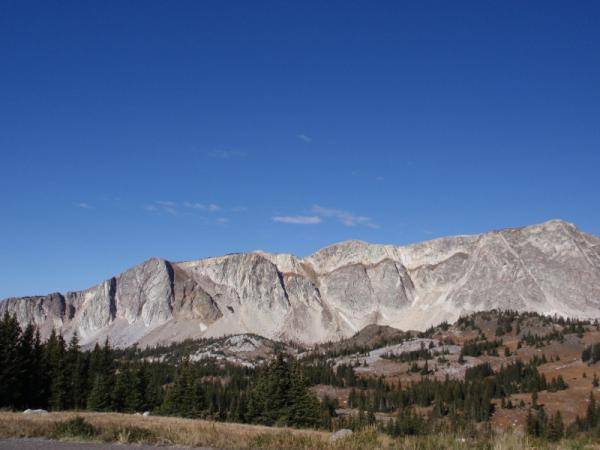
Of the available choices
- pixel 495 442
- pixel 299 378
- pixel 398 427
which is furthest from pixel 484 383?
pixel 495 442

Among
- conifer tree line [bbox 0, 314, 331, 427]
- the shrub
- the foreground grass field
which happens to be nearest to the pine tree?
conifer tree line [bbox 0, 314, 331, 427]

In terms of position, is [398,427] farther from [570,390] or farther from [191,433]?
[570,390]

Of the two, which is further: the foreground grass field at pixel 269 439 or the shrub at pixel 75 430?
the shrub at pixel 75 430

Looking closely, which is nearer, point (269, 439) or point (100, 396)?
point (269, 439)

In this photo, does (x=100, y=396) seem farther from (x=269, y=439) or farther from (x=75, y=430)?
(x=269, y=439)

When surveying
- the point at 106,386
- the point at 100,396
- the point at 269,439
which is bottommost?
the point at 100,396

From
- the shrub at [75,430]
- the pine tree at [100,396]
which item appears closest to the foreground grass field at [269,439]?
the shrub at [75,430]

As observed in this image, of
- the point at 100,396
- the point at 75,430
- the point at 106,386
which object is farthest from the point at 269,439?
the point at 106,386

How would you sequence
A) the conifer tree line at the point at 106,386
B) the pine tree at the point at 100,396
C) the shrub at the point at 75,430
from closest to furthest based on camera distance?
the shrub at the point at 75,430
the conifer tree line at the point at 106,386
the pine tree at the point at 100,396

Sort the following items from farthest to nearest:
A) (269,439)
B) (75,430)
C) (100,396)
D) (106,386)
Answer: (106,386)
(100,396)
(75,430)
(269,439)

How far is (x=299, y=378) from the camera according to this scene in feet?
208

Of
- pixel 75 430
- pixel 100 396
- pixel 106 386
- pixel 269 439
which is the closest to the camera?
pixel 269 439

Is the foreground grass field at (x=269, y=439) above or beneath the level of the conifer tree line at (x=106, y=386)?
above

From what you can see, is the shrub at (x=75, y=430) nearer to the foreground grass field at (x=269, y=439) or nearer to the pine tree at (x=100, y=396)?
the foreground grass field at (x=269, y=439)
